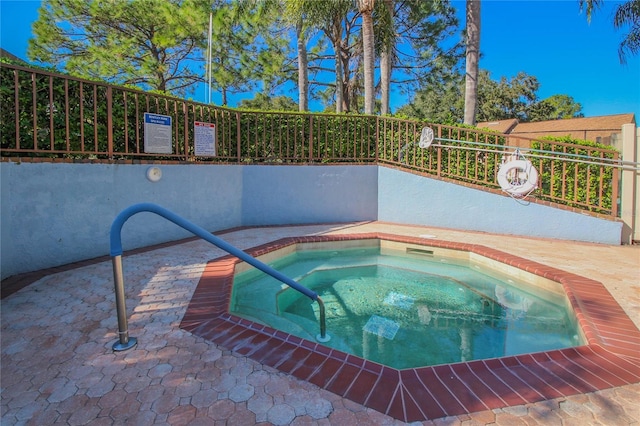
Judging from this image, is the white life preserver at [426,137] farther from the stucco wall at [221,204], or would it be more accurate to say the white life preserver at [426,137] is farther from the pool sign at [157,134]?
the pool sign at [157,134]

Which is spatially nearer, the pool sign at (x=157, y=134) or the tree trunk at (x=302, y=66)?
the pool sign at (x=157, y=134)

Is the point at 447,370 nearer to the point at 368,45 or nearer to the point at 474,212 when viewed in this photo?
the point at 474,212

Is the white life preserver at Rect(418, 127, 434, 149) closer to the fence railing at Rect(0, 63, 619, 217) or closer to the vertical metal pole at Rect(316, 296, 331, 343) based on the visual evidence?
the fence railing at Rect(0, 63, 619, 217)

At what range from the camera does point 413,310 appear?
13.7 ft

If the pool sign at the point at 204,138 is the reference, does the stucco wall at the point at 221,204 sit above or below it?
below

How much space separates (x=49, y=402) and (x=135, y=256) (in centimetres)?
352

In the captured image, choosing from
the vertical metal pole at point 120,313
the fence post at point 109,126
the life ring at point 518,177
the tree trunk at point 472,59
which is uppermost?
the tree trunk at point 472,59

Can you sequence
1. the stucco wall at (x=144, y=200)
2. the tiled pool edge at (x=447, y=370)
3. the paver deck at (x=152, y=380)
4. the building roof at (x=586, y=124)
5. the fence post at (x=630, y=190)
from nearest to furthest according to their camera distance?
the paver deck at (x=152, y=380) → the tiled pool edge at (x=447, y=370) → the stucco wall at (x=144, y=200) → the fence post at (x=630, y=190) → the building roof at (x=586, y=124)

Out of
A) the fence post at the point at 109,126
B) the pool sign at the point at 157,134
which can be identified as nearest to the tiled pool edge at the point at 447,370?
the fence post at the point at 109,126

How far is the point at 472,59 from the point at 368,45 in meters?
3.03

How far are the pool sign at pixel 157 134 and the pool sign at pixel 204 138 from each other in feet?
2.37

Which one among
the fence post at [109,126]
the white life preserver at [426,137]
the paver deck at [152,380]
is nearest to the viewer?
the paver deck at [152,380]

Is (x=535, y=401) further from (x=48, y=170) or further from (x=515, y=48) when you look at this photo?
(x=515, y=48)

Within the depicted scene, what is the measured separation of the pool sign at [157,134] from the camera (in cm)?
601
